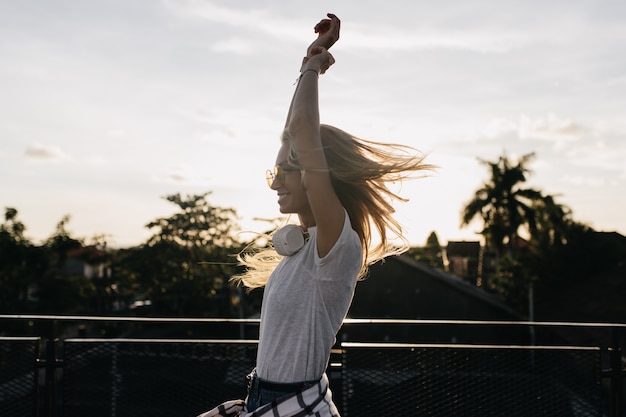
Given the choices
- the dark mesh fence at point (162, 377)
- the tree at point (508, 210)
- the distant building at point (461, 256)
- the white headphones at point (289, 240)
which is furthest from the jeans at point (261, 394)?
the distant building at point (461, 256)

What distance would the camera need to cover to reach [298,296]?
1.85 meters

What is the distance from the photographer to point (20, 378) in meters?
3.82

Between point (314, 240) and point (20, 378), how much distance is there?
8.75 ft

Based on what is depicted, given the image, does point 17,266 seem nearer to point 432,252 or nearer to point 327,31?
point 327,31

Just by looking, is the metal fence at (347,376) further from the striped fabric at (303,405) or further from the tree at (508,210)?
the tree at (508,210)

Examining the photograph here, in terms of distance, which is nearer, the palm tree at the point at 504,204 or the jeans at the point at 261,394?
the jeans at the point at 261,394

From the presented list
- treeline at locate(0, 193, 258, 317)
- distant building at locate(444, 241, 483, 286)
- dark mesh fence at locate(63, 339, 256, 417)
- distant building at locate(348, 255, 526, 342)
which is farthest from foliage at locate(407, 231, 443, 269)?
dark mesh fence at locate(63, 339, 256, 417)

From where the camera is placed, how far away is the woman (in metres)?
1.82

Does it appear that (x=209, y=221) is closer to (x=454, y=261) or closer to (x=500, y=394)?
(x=500, y=394)

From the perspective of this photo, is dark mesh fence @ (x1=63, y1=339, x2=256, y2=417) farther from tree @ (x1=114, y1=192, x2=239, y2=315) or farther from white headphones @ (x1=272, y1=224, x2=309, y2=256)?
tree @ (x1=114, y1=192, x2=239, y2=315)

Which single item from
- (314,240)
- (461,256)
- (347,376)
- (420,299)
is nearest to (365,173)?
(314,240)

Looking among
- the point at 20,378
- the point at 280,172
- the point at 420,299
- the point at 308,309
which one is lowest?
the point at 420,299

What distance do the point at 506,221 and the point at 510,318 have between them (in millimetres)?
16593

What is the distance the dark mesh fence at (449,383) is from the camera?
3574 millimetres
